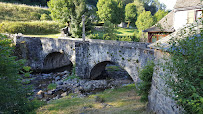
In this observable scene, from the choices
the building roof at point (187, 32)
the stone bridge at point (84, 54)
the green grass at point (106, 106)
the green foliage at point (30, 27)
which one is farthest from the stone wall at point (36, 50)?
the building roof at point (187, 32)

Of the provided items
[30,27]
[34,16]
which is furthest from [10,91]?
[34,16]

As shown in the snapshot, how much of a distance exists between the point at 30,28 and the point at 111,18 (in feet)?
66.1

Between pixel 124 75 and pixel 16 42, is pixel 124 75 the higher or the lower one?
the lower one

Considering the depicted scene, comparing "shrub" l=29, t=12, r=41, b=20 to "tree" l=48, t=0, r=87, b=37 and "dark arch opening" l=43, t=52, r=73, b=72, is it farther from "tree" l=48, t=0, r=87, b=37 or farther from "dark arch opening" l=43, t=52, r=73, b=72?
"dark arch opening" l=43, t=52, r=73, b=72

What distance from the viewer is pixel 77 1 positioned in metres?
26.3

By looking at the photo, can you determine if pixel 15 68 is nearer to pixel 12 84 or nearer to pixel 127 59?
pixel 12 84

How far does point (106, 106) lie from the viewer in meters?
9.80

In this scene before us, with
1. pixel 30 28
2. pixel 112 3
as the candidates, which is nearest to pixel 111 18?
pixel 112 3

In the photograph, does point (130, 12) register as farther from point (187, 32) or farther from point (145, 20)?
point (187, 32)

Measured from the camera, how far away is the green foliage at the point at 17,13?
109 ft

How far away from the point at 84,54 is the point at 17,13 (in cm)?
2725

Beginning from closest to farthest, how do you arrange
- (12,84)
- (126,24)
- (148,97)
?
(12,84)
(148,97)
(126,24)

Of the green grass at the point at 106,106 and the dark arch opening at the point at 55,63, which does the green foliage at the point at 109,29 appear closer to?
the dark arch opening at the point at 55,63

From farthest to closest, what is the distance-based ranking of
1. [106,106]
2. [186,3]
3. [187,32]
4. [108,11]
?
1. [108,11]
2. [186,3]
3. [106,106]
4. [187,32]
